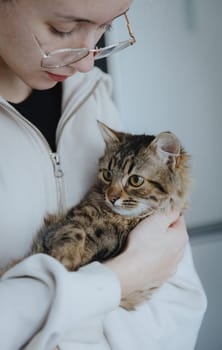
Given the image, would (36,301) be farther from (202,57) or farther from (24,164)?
(202,57)

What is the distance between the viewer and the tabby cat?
1.08 m

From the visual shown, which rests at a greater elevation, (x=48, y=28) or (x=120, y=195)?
(x=48, y=28)

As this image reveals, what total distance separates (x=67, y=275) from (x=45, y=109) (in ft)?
1.49

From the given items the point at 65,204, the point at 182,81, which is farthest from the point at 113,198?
the point at 182,81

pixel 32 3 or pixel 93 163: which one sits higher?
pixel 32 3

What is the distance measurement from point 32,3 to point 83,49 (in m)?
0.13

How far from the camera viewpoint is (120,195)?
1148 mm

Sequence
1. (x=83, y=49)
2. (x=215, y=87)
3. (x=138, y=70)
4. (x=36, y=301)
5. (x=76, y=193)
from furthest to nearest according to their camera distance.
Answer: (x=215, y=87), (x=138, y=70), (x=76, y=193), (x=83, y=49), (x=36, y=301)

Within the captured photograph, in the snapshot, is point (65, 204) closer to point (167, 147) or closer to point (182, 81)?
point (167, 147)

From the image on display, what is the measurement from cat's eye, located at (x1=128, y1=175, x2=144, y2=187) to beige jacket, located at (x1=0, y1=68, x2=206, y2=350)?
0.09 m

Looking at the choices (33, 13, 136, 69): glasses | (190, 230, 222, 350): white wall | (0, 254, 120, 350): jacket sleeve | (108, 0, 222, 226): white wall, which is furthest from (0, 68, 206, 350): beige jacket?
(190, 230, 222, 350): white wall

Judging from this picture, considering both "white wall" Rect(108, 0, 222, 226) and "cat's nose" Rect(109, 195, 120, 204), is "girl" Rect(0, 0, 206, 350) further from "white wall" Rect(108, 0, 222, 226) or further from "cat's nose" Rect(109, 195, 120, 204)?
"white wall" Rect(108, 0, 222, 226)

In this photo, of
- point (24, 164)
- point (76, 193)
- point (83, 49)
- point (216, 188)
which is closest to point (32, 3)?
point (83, 49)

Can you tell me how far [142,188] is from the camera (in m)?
1.16
